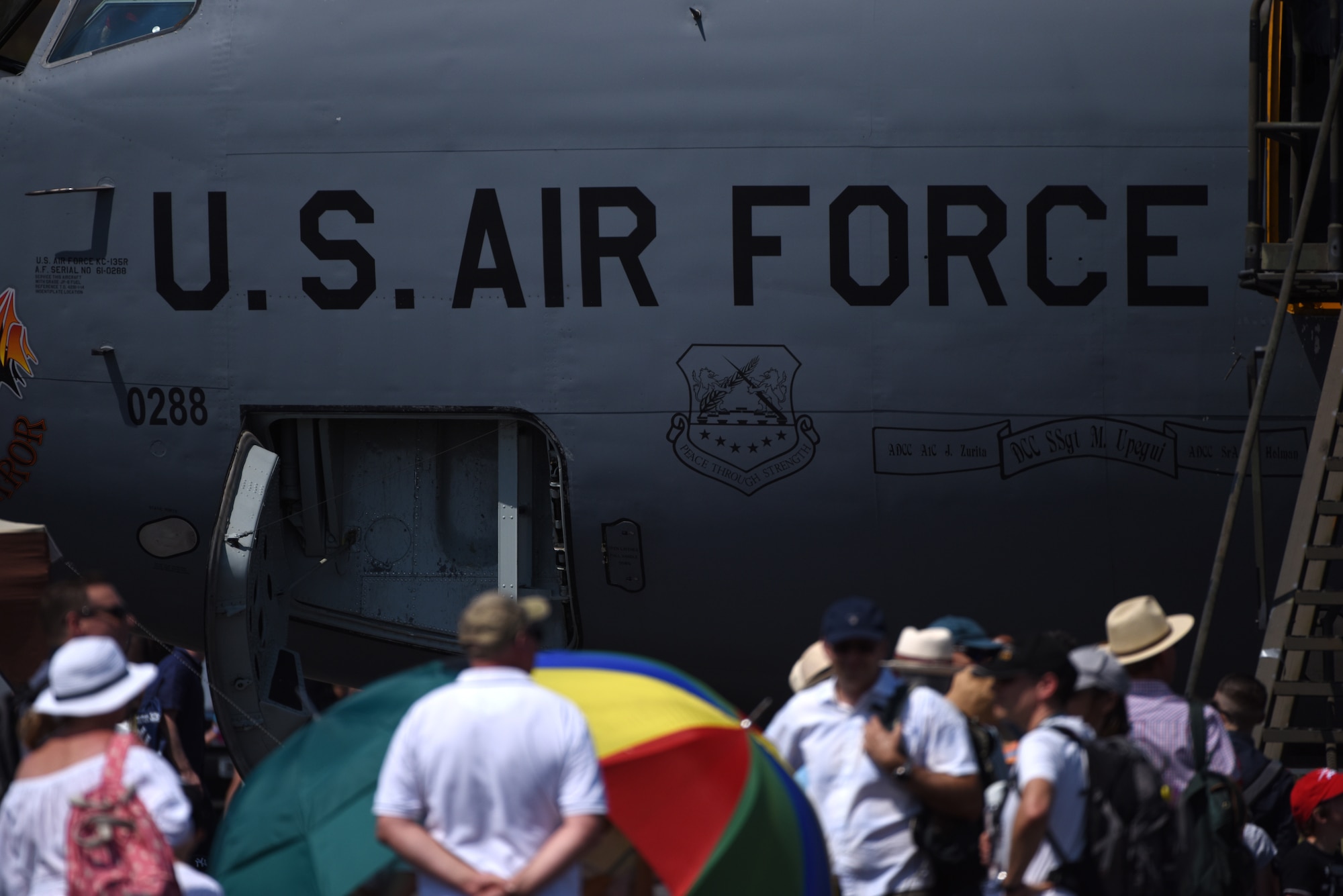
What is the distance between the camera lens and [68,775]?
12.5 ft

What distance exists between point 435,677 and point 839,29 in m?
4.62

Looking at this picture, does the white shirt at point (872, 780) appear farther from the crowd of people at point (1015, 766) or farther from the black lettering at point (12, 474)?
the black lettering at point (12, 474)

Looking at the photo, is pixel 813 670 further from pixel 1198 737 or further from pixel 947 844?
pixel 1198 737

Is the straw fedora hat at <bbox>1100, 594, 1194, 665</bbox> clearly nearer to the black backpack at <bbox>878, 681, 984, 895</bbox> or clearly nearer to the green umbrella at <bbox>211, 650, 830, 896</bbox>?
the black backpack at <bbox>878, 681, 984, 895</bbox>

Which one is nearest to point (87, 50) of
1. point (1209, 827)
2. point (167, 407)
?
point (167, 407)

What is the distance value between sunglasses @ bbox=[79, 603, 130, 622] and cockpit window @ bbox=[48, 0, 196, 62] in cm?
411

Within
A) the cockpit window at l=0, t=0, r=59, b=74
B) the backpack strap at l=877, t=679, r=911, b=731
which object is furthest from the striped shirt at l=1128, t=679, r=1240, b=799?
the cockpit window at l=0, t=0, r=59, b=74

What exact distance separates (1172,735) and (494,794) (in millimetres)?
2584

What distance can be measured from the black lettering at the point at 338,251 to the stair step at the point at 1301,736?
17.9 ft

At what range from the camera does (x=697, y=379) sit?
24.8 ft

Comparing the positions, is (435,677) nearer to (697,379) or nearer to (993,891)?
(993,891)

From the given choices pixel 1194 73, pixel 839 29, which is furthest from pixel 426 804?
pixel 1194 73

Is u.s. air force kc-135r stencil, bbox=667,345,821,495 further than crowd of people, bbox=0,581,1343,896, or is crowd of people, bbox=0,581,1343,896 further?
u.s. air force kc-135r stencil, bbox=667,345,821,495

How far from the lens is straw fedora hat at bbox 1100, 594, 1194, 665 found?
16.9ft
